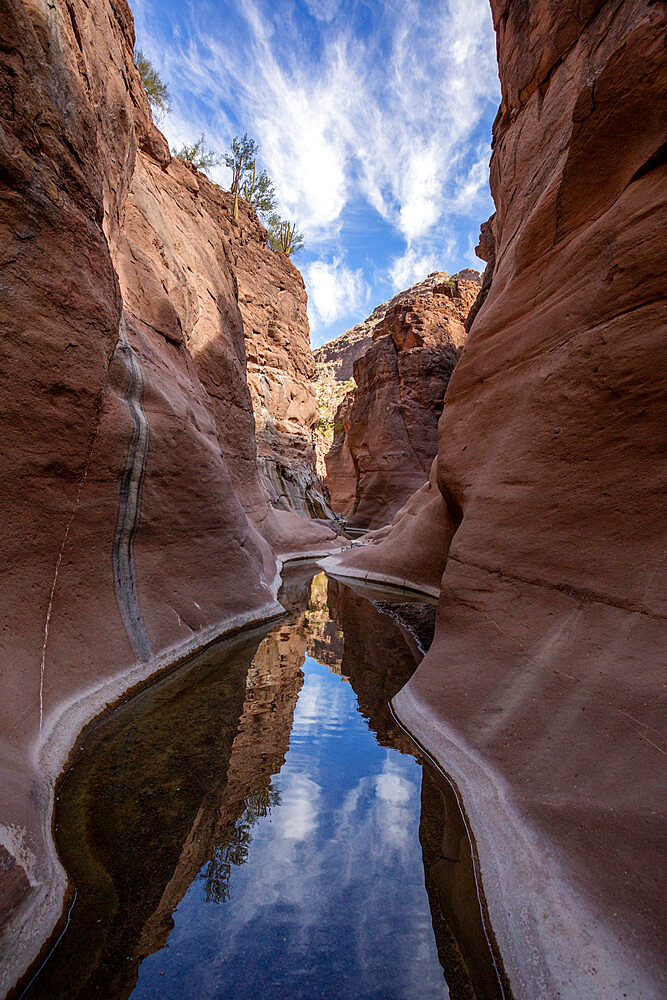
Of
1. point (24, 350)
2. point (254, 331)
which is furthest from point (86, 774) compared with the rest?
point (254, 331)

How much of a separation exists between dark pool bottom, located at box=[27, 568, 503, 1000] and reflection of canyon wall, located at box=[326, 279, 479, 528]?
61.3 ft

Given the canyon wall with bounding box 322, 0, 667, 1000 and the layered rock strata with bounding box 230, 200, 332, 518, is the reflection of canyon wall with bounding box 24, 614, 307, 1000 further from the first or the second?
the layered rock strata with bounding box 230, 200, 332, 518

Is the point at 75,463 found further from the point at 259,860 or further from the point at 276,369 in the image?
the point at 276,369

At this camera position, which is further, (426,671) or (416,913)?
(426,671)

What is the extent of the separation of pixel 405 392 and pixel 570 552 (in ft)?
65.7

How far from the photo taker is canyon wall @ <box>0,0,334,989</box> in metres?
2.95

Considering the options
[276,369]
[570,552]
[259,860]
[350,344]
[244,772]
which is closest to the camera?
[259,860]

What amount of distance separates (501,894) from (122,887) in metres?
1.82

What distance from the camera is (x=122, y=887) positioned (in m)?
2.14

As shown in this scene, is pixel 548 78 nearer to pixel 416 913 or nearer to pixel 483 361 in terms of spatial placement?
pixel 483 361

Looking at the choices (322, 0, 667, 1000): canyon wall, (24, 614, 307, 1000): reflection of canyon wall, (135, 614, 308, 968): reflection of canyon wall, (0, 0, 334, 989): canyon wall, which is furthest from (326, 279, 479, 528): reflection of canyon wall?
(24, 614, 307, 1000): reflection of canyon wall

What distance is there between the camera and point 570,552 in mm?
3588

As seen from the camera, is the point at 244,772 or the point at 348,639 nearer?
the point at 244,772

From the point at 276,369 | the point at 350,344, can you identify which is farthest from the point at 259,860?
the point at 350,344
